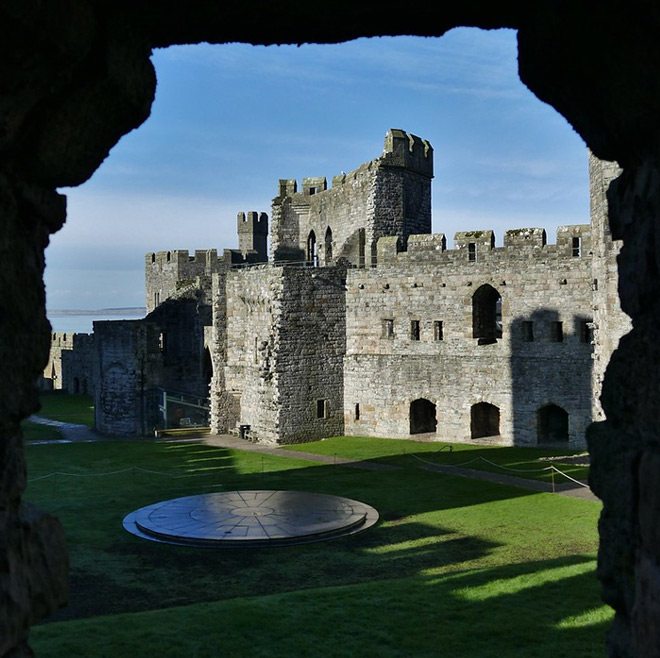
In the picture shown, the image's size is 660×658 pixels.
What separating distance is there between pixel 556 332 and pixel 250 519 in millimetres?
12730

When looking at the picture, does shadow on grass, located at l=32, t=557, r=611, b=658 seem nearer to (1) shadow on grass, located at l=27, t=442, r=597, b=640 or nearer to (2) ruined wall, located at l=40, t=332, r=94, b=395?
(1) shadow on grass, located at l=27, t=442, r=597, b=640

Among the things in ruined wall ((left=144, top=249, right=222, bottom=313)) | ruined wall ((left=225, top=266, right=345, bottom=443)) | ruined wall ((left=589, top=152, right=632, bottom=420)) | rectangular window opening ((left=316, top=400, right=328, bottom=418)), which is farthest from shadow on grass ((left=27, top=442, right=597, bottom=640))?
ruined wall ((left=144, top=249, right=222, bottom=313))

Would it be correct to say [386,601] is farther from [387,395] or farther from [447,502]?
[387,395]

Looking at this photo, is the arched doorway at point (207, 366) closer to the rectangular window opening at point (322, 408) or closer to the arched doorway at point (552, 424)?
the rectangular window opening at point (322, 408)

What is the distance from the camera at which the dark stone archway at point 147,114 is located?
4258mm

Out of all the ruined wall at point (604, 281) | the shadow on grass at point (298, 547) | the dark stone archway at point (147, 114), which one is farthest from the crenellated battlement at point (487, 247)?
the dark stone archway at point (147, 114)

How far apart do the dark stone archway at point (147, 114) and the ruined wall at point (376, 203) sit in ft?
82.3

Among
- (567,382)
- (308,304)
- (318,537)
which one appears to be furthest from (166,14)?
(308,304)

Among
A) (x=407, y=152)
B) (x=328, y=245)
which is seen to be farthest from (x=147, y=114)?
(x=328, y=245)

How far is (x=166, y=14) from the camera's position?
492 centimetres

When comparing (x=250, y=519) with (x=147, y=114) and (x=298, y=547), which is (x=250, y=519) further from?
(x=147, y=114)

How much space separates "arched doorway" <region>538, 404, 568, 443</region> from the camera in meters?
25.8

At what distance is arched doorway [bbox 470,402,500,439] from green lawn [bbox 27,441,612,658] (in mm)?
6172

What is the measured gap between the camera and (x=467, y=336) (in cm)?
2716
